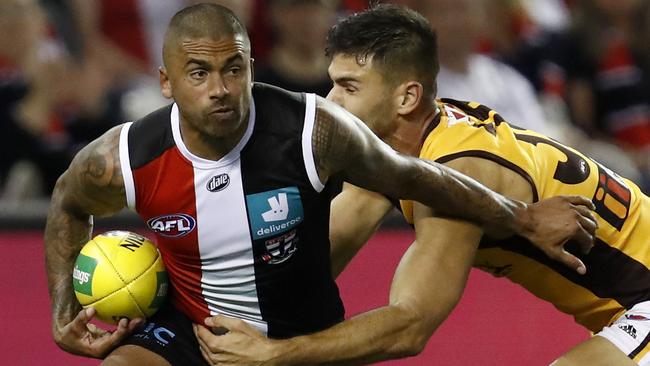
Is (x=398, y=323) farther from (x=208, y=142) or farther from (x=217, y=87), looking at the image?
(x=217, y=87)

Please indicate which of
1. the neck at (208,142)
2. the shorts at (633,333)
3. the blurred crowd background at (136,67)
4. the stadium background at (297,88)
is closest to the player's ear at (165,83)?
the neck at (208,142)

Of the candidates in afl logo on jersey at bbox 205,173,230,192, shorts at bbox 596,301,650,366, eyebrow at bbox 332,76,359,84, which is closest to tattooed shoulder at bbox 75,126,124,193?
afl logo on jersey at bbox 205,173,230,192

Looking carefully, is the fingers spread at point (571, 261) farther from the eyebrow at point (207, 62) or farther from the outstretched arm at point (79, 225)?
the outstretched arm at point (79, 225)

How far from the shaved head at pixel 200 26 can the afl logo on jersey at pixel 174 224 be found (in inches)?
22.3

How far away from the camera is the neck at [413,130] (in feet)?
16.6

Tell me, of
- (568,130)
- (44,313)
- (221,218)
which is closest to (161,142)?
(221,218)

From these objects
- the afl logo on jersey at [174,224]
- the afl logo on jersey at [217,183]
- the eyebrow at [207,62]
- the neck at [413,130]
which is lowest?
the afl logo on jersey at [174,224]

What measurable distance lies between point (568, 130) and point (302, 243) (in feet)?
14.0

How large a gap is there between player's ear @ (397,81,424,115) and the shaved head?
2.83 ft

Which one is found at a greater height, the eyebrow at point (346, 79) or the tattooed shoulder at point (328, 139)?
the eyebrow at point (346, 79)

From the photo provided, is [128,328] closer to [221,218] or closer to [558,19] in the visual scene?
[221,218]

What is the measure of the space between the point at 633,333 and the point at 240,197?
5.14ft

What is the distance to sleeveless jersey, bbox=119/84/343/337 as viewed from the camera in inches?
180

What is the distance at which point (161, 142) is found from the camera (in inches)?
181
